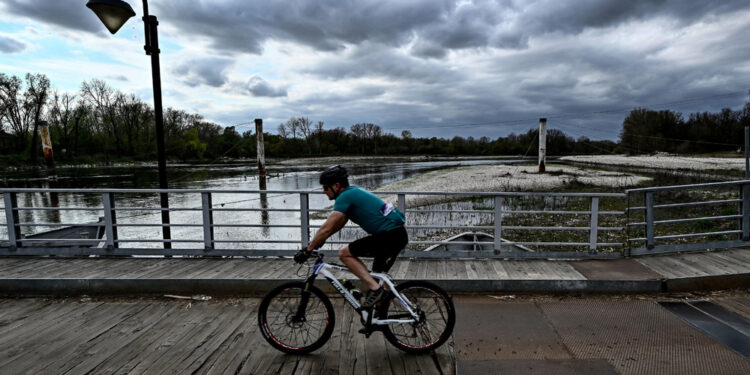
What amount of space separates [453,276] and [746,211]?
556cm

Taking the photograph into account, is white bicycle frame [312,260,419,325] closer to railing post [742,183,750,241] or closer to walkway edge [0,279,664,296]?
walkway edge [0,279,664,296]

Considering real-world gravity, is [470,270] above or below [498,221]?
below

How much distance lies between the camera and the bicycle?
11.7ft

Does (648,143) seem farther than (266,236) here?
Yes

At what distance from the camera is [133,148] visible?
8981 centimetres

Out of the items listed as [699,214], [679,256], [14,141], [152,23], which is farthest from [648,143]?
[14,141]

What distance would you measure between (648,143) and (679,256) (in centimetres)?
8670

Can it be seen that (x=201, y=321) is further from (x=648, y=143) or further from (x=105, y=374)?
(x=648, y=143)

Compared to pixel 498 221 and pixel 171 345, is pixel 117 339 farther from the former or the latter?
pixel 498 221

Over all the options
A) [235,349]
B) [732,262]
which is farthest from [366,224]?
[732,262]

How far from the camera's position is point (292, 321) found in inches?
146

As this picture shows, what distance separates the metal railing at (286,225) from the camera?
6.39 m

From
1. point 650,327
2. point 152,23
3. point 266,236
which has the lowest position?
point 266,236

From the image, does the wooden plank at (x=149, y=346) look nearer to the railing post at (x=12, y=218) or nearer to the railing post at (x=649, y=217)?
the railing post at (x=12, y=218)
